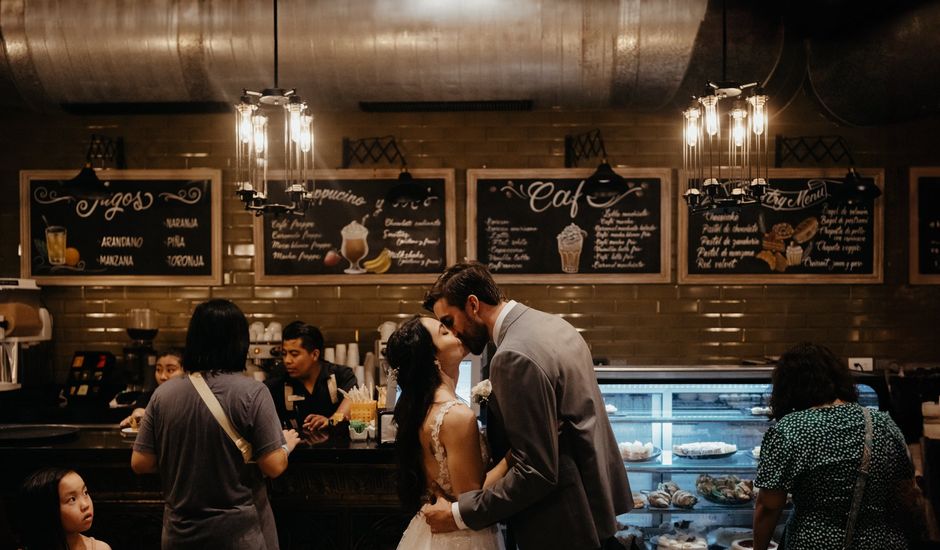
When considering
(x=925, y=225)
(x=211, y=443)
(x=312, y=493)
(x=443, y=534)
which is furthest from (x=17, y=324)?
(x=925, y=225)

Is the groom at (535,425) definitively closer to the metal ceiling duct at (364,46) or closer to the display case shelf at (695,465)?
the display case shelf at (695,465)

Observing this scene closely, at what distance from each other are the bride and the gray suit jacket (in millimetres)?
117

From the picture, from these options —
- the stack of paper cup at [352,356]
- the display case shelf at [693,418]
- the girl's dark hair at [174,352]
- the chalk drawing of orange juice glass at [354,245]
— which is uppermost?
the chalk drawing of orange juice glass at [354,245]

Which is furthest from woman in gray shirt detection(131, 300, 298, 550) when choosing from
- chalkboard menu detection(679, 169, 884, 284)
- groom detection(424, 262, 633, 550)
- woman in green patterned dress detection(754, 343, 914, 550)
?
chalkboard menu detection(679, 169, 884, 284)

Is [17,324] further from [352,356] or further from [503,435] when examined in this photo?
[503,435]

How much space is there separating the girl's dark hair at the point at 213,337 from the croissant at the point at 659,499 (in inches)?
93.2

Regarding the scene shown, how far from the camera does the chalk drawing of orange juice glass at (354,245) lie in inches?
219

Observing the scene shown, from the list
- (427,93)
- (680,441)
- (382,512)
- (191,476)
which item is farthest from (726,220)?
(191,476)

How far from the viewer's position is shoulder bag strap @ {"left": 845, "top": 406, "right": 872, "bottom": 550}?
2.68m

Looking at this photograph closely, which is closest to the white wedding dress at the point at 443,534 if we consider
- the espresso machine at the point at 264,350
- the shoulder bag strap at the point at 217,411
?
the shoulder bag strap at the point at 217,411

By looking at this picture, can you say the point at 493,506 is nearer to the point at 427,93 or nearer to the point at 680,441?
the point at 680,441

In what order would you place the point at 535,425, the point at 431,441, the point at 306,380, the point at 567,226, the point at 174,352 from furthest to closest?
the point at 567,226, the point at 174,352, the point at 306,380, the point at 431,441, the point at 535,425

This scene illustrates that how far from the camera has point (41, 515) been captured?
Answer: 246 centimetres

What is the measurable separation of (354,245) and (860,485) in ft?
12.5
